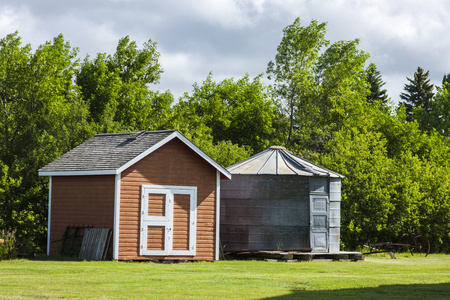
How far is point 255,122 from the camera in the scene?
179 feet

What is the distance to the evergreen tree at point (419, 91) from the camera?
247ft

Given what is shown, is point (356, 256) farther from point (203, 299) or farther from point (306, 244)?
point (203, 299)

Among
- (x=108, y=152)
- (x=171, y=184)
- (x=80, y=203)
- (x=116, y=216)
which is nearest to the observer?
(x=116, y=216)

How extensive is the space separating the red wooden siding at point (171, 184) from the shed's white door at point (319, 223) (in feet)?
14.9

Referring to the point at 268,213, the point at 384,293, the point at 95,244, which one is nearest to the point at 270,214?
the point at 268,213

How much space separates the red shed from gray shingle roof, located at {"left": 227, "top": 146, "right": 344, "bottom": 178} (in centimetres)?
266

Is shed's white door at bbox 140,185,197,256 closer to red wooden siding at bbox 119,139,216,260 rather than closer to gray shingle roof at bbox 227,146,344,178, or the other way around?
red wooden siding at bbox 119,139,216,260

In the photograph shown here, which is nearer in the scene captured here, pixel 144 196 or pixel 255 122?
pixel 144 196

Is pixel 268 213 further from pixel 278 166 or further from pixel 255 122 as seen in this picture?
pixel 255 122

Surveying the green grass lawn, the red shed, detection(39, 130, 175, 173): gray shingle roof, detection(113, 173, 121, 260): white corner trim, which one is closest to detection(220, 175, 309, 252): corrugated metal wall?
the red shed

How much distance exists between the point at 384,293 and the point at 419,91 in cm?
6458

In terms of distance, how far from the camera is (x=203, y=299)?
42.7 ft

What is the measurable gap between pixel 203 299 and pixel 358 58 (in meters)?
39.7

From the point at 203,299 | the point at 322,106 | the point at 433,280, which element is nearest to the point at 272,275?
the point at 433,280
